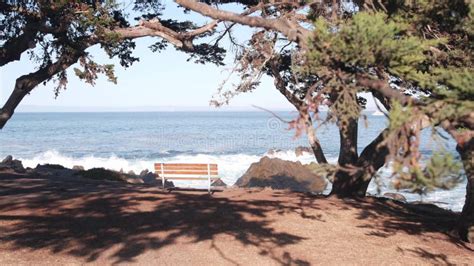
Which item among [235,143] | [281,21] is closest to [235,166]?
[235,143]

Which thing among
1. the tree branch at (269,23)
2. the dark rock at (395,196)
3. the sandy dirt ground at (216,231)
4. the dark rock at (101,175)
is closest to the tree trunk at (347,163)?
the sandy dirt ground at (216,231)

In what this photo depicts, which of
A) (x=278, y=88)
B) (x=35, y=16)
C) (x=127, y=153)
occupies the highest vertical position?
(x=35, y=16)

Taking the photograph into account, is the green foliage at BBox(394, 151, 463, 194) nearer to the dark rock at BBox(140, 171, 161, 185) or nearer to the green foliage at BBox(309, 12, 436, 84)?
the green foliage at BBox(309, 12, 436, 84)

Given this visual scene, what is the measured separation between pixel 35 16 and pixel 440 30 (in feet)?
26.8

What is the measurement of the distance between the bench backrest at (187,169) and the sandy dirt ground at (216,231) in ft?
4.89

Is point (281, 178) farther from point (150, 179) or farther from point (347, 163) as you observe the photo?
point (347, 163)

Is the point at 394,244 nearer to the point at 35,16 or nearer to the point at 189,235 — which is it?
the point at 189,235

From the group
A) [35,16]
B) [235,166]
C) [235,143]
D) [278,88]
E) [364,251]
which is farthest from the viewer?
[235,143]

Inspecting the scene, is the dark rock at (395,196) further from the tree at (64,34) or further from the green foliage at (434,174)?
the green foliage at (434,174)

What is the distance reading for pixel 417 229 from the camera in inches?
375

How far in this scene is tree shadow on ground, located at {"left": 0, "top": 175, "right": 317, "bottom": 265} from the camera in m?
7.94

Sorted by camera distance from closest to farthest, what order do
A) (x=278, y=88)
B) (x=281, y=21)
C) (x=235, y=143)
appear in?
1. (x=281, y=21)
2. (x=278, y=88)
3. (x=235, y=143)

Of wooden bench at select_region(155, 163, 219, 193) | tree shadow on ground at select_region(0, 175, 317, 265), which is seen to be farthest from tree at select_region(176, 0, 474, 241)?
wooden bench at select_region(155, 163, 219, 193)

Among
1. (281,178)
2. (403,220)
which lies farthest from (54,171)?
(403,220)
